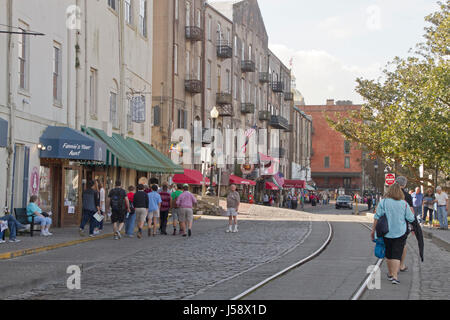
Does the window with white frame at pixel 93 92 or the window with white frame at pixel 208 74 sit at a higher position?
the window with white frame at pixel 208 74

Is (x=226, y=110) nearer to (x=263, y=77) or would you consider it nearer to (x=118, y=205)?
(x=263, y=77)

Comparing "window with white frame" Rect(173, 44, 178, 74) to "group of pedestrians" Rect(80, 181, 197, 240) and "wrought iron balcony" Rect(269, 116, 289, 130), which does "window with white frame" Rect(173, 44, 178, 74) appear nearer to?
"group of pedestrians" Rect(80, 181, 197, 240)

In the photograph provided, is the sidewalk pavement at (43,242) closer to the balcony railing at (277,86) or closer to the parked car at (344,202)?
the balcony railing at (277,86)

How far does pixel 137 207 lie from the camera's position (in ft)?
72.9

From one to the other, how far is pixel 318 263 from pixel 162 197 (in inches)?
387

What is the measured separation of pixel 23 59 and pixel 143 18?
601 inches

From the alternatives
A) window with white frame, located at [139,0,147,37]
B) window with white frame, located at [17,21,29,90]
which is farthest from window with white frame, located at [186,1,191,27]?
window with white frame, located at [17,21,29,90]

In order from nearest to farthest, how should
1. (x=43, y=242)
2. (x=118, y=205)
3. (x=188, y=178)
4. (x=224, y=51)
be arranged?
(x=43, y=242), (x=118, y=205), (x=188, y=178), (x=224, y=51)

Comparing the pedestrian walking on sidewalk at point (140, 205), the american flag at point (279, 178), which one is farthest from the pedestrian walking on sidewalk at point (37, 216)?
the american flag at point (279, 178)

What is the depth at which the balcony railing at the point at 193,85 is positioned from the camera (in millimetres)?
46188

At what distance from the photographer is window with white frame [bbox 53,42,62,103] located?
2444cm

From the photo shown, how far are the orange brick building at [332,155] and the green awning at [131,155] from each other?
8547 cm

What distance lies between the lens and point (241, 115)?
6128cm

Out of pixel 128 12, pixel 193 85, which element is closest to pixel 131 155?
pixel 128 12
